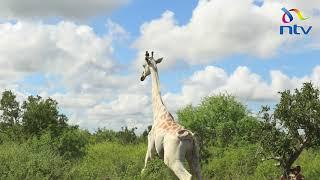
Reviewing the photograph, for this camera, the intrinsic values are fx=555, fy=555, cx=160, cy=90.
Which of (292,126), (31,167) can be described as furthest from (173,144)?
(292,126)

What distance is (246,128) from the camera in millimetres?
31453

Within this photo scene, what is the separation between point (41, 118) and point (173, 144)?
44.0 feet

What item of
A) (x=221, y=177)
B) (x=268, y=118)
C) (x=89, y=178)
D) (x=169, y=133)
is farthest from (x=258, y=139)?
(x=169, y=133)

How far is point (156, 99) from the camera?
39.7ft

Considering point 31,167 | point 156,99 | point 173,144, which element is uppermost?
point 156,99

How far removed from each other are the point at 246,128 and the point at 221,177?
8833 millimetres

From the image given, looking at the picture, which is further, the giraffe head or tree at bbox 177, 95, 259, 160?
tree at bbox 177, 95, 259, 160

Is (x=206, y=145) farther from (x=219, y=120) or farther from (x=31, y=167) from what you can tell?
(x=31, y=167)

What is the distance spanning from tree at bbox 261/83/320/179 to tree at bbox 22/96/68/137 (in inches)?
333

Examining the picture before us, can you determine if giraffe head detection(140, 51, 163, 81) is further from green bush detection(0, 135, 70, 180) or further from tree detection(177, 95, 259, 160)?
tree detection(177, 95, 259, 160)

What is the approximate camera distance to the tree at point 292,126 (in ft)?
63.3

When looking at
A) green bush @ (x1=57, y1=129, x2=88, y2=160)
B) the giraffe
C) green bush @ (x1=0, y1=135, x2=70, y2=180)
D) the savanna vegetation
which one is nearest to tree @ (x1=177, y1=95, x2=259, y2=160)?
the savanna vegetation

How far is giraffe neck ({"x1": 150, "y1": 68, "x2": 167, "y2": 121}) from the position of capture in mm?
11781

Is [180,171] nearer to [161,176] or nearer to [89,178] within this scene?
[161,176]
